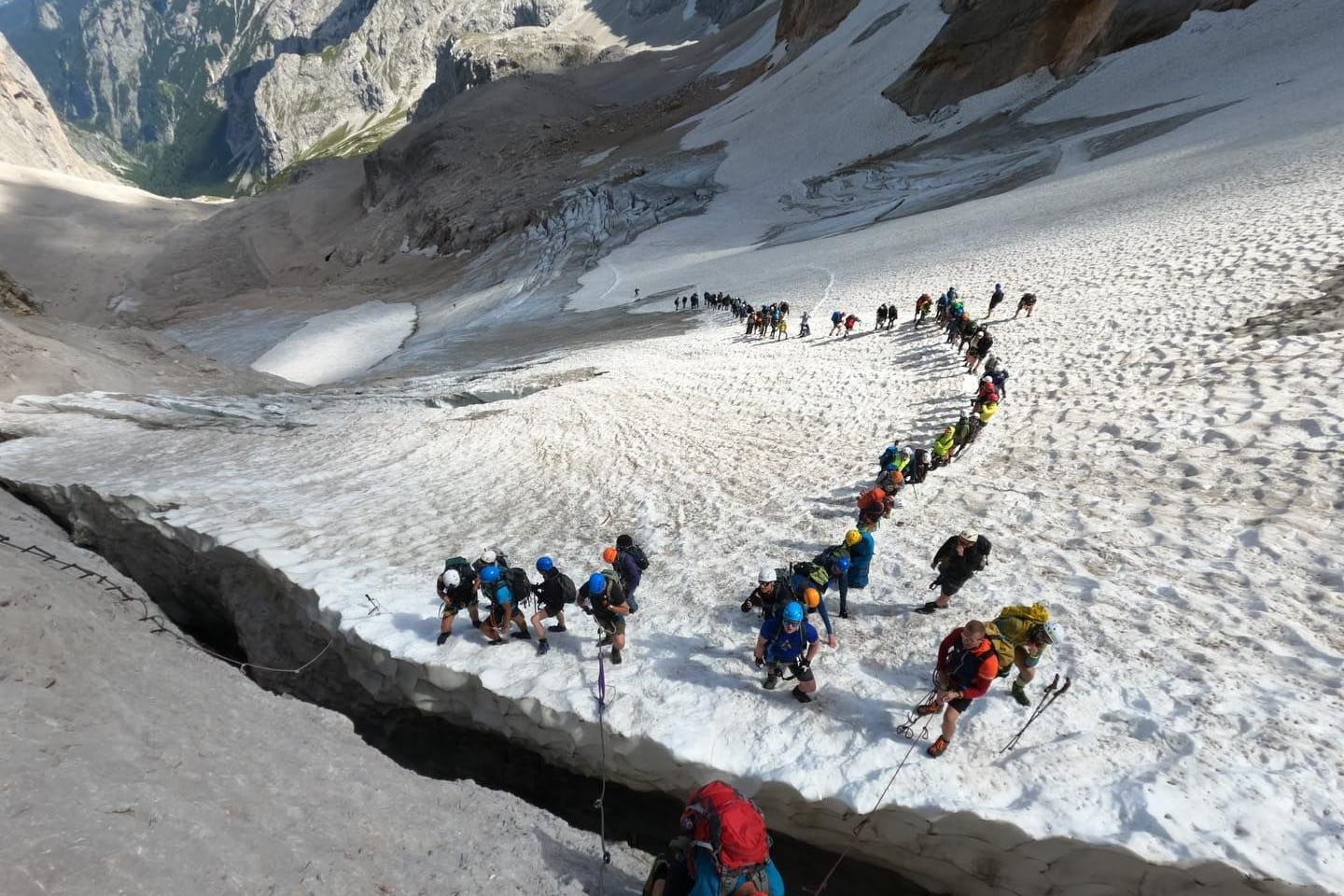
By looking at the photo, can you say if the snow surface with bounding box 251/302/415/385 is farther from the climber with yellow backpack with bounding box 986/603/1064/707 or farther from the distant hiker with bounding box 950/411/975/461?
the climber with yellow backpack with bounding box 986/603/1064/707

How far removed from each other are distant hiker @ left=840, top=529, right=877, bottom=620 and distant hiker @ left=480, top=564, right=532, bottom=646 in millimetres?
4502

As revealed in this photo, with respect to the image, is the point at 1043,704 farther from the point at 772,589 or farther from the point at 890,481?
the point at 890,481

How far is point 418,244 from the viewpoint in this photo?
70.9 m

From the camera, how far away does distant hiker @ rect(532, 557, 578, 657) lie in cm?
828

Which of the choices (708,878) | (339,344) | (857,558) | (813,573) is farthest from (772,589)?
(339,344)

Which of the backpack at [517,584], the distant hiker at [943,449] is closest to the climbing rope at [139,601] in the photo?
the backpack at [517,584]

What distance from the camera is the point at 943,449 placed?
482 inches

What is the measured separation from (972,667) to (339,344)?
49268 mm

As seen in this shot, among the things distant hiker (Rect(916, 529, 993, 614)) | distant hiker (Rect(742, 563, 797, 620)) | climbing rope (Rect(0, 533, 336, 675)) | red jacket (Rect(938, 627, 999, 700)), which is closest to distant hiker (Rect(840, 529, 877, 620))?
distant hiker (Rect(916, 529, 993, 614))

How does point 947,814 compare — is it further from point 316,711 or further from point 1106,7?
point 1106,7

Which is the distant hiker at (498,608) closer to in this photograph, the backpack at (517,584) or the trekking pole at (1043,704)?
the backpack at (517,584)

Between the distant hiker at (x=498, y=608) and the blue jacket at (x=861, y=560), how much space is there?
4591mm

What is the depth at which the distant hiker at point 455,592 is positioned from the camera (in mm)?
8430

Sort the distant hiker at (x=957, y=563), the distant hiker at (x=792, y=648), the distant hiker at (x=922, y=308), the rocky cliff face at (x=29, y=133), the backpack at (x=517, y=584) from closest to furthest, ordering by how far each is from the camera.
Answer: the distant hiker at (x=792, y=648), the distant hiker at (x=957, y=563), the backpack at (x=517, y=584), the distant hiker at (x=922, y=308), the rocky cliff face at (x=29, y=133)
